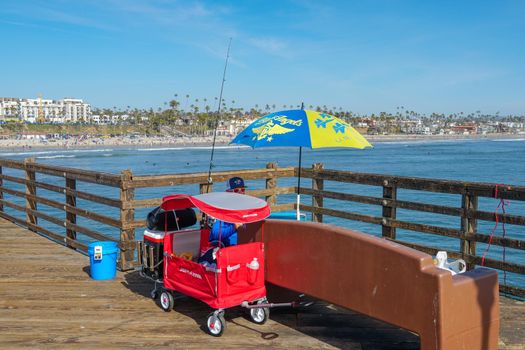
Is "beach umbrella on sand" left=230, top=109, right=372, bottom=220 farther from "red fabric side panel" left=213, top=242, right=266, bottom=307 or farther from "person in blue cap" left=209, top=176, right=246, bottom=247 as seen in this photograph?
"red fabric side panel" left=213, top=242, right=266, bottom=307

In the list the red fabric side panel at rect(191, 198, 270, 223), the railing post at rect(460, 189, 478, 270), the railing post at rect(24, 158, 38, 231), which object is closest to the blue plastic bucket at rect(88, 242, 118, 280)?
the red fabric side panel at rect(191, 198, 270, 223)

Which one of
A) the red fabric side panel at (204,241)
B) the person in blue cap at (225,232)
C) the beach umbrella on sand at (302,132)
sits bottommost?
the red fabric side panel at (204,241)

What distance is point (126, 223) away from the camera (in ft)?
22.8

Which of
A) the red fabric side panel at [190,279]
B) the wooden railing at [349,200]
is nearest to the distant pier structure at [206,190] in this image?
the wooden railing at [349,200]

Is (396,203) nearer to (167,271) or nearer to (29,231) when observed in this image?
(167,271)

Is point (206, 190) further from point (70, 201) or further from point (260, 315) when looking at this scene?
point (260, 315)

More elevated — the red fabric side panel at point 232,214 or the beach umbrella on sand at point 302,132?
the beach umbrella on sand at point 302,132

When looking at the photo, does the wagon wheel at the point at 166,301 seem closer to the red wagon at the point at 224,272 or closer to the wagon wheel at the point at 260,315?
the red wagon at the point at 224,272

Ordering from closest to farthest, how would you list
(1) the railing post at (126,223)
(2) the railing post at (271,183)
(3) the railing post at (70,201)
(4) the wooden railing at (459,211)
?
(4) the wooden railing at (459,211) → (1) the railing post at (126,223) → (3) the railing post at (70,201) → (2) the railing post at (271,183)

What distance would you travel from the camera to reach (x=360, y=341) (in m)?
4.66

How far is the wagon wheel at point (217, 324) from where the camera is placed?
187 inches

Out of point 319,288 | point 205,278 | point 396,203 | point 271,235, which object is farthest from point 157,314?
point 396,203

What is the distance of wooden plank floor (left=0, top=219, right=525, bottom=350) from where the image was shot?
4.63 metres

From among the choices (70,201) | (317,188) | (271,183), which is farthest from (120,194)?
(317,188)
